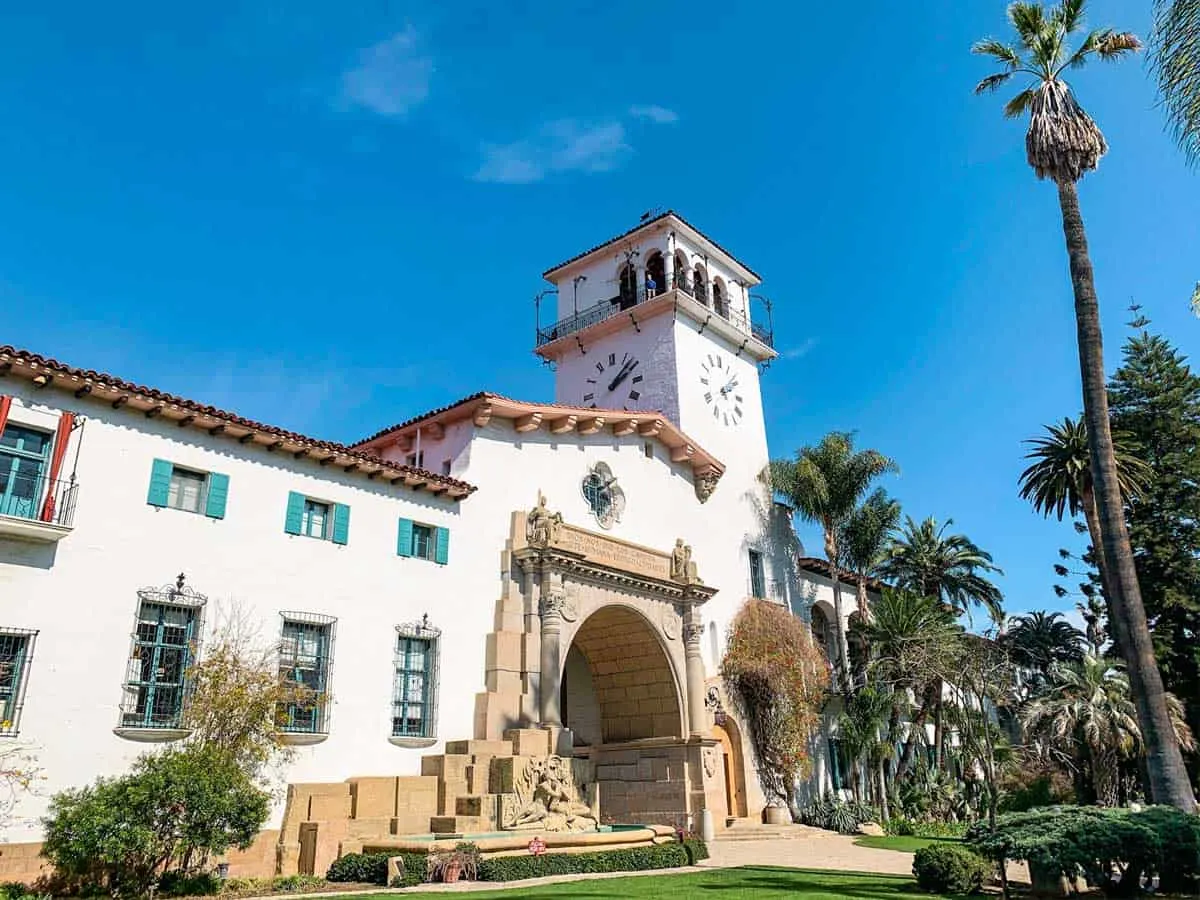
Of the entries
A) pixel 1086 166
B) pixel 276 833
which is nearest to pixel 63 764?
pixel 276 833

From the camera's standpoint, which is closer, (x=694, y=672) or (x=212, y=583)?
(x=212, y=583)

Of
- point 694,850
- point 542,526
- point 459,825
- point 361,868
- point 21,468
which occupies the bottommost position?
point 694,850

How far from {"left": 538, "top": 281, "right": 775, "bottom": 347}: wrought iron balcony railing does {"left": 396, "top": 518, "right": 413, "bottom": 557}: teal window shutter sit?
1686 cm

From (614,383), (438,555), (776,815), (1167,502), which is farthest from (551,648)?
(1167,502)

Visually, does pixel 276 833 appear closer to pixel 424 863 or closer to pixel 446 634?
pixel 424 863

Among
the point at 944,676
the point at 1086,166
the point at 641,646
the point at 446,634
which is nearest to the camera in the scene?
the point at 1086,166

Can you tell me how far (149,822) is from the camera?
13945mm

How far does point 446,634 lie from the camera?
21188 millimetres

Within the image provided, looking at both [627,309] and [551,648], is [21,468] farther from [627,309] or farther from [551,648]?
[627,309]

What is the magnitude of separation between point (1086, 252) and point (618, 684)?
18.4 metres

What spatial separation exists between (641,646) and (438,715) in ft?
29.4

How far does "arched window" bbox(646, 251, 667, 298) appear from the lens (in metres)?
35.2

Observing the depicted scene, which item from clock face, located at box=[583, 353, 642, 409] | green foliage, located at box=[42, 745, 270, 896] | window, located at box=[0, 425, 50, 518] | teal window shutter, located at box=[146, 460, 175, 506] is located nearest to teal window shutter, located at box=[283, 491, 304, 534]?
teal window shutter, located at box=[146, 460, 175, 506]

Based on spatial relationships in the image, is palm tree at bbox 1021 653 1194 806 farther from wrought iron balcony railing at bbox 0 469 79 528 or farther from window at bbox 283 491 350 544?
wrought iron balcony railing at bbox 0 469 79 528
